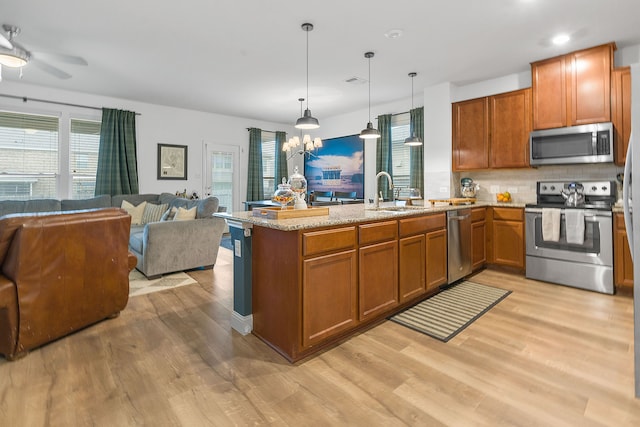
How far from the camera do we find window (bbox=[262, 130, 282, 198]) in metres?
7.83

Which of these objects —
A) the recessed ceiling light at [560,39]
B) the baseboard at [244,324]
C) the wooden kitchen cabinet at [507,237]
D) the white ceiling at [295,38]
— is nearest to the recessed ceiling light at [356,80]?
the white ceiling at [295,38]

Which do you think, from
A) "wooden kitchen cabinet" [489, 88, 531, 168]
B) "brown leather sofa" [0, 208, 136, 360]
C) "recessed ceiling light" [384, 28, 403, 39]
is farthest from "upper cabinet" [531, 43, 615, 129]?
"brown leather sofa" [0, 208, 136, 360]

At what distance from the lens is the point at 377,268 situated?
2.65 m

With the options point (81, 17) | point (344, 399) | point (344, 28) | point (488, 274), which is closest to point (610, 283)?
point (488, 274)

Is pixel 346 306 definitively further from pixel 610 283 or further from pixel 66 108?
pixel 66 108

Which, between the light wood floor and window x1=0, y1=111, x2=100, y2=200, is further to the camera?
window x1=0, y1=111, x2=100, y2=200

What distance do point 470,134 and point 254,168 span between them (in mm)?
4578

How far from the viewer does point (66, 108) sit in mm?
5426

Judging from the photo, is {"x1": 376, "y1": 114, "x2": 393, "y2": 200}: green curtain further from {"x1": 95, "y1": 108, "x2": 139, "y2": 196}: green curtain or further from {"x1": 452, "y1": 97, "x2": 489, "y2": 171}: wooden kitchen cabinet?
{"x1": 95, "y1": 108, "x2": 139, "y2": 196}: green curtain

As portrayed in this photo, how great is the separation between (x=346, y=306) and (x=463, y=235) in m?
2.08

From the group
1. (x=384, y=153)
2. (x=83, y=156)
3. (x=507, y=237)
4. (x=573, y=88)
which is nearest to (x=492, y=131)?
(x=573, y=88)

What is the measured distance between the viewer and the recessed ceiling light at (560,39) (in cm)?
339

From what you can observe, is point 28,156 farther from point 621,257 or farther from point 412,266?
point 621,257

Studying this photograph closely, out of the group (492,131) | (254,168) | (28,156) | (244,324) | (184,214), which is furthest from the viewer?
(254,168)
